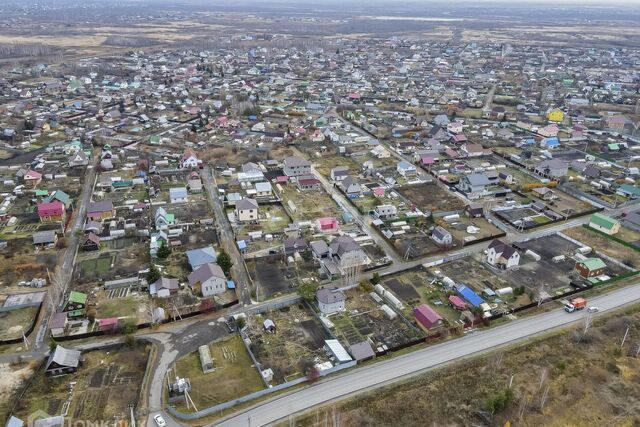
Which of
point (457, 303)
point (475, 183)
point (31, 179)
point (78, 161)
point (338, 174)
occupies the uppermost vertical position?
point (475, 183)

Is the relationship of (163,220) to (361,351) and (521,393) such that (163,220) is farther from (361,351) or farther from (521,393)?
(521,393)

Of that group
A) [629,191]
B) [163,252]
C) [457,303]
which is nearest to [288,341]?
[457,303]

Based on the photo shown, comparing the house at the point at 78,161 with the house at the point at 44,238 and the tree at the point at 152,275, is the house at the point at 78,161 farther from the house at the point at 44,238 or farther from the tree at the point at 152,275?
the tree at the point at 152,275

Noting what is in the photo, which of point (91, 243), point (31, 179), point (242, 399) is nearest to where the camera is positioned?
point (242, 399)

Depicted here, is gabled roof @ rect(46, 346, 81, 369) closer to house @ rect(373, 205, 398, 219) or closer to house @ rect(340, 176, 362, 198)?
house @ rect(373, 205, 398, 219)

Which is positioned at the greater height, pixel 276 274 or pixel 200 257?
pixel 200 257

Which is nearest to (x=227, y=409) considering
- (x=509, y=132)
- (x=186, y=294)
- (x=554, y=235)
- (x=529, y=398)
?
(x=186, y=294)

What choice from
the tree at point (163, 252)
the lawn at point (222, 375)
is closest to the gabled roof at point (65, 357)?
the lawn at point (222, 375)
